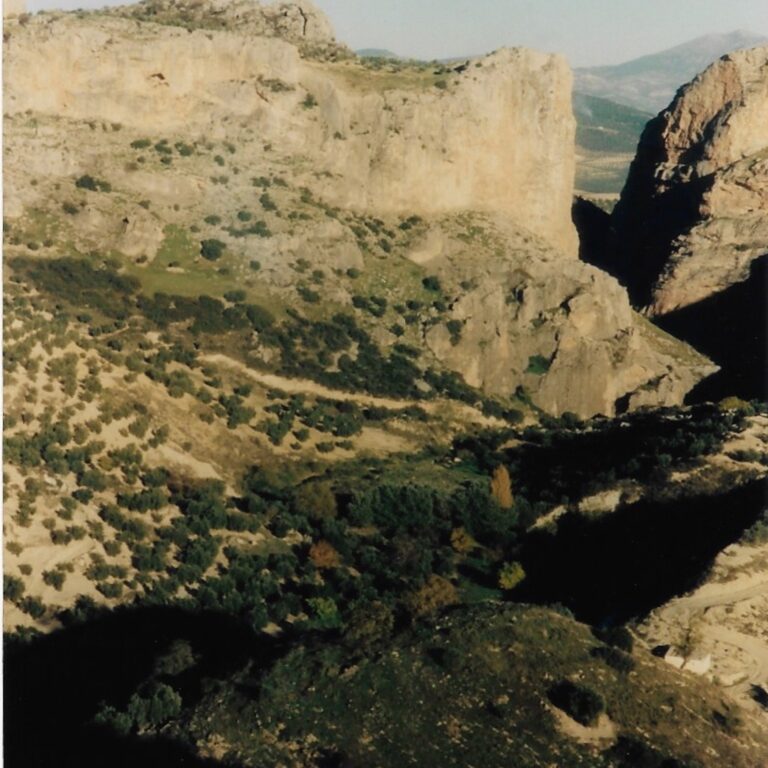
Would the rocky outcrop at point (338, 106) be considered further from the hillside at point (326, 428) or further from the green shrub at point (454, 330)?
the green shrub at point (454, 330)

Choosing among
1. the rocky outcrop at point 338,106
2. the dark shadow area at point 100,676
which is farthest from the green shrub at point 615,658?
the rocky outcrop at point 338,106

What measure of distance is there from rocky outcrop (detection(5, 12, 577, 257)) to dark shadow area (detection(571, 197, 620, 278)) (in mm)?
11664

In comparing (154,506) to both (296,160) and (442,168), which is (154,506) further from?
(442,168)

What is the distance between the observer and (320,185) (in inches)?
2921

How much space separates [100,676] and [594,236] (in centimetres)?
7804

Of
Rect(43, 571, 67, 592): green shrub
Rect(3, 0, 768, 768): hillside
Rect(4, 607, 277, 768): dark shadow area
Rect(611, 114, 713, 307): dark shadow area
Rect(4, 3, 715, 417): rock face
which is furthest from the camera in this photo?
Rect(611, 114, 713, 307): dark shadow area

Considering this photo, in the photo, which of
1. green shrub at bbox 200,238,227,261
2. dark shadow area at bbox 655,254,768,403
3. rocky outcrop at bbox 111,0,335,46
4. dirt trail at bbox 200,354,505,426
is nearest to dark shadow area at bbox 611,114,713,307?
dark shadow area at bbox 655,254,768,403

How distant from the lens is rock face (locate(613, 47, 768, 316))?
81.7 m

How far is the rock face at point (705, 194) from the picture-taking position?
3216 inches

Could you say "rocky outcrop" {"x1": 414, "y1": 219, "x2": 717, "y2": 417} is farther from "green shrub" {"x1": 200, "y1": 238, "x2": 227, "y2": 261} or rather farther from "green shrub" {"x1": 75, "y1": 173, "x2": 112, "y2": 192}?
"green shrub" {"x1": 75, "y1": 173, "x2": 112, "y2": 192}

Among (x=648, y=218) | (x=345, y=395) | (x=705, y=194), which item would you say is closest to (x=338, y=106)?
(x=345, y=395)

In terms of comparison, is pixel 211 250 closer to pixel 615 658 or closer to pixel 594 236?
pixel 615 658

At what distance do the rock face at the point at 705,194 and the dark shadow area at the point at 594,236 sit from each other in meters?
2.94

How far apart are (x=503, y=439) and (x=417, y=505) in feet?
43.3
